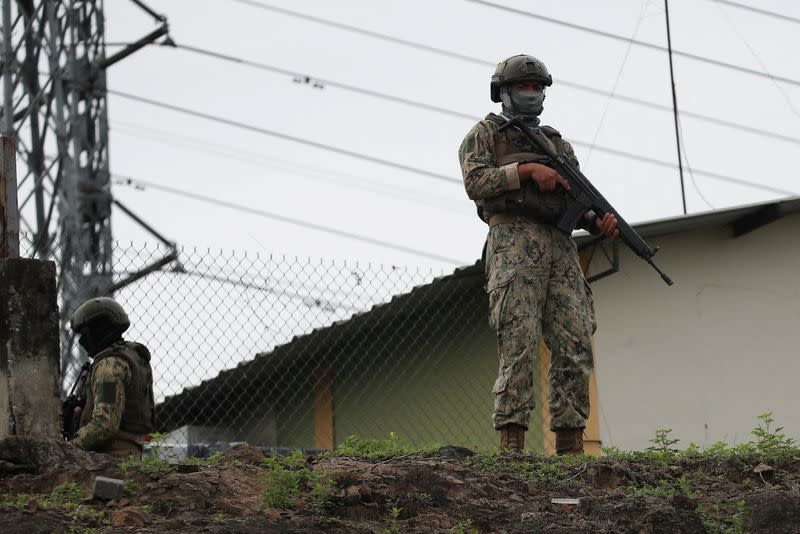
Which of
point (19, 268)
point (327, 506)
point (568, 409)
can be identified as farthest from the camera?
point (568, 409)

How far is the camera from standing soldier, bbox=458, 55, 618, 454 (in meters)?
7.17

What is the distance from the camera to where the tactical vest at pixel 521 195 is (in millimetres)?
7398

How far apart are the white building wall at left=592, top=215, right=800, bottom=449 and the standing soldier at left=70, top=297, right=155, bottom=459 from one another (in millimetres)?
4681

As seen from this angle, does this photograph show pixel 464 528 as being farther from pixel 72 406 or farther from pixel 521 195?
pixel 72 406

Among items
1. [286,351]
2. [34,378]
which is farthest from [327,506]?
[286,351]

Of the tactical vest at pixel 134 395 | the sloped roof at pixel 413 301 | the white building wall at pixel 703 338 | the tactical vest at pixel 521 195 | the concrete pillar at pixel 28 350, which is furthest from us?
the white building wall at pixel 703 338

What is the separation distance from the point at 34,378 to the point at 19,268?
0.53 meters

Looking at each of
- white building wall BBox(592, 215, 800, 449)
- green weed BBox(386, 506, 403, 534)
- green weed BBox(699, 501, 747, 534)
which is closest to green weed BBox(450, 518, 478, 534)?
green weed BBox(386, 506, 403, 534)

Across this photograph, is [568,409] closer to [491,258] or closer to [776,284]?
[491,258]

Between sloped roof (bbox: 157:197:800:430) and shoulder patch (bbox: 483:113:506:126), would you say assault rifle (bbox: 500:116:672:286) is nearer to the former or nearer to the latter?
shoulder patch (bbox: 483:113:506:126)

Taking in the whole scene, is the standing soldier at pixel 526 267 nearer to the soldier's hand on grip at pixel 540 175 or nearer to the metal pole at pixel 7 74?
the soldier's hand on grip at pixel 540 175

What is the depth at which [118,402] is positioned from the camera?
6.93 m

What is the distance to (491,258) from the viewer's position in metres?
7.50

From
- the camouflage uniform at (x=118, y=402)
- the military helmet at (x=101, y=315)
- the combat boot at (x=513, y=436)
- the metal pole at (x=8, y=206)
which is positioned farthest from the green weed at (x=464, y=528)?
the metal pole at (x=8, y=206)
